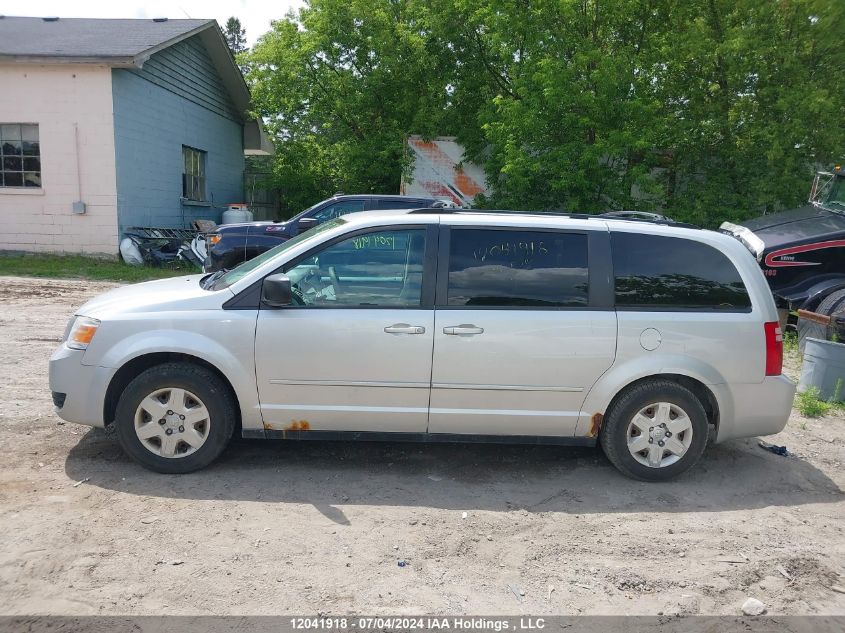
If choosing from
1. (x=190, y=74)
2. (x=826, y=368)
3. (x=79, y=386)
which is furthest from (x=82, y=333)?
(x=190, y=74)

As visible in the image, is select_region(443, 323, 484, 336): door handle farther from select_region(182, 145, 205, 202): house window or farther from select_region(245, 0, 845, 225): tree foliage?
select_region(182, 145, 205, 202): house window

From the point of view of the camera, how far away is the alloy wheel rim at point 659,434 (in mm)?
4516

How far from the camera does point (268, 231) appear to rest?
38.9 ft

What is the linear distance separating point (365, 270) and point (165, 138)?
1508 centimetres

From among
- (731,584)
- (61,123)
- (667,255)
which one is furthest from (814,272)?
(61,123)

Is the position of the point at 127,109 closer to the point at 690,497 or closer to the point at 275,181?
the point at 275,181

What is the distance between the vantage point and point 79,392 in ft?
14.3

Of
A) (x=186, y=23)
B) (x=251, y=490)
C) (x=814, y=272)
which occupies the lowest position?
(x=251, y=490)

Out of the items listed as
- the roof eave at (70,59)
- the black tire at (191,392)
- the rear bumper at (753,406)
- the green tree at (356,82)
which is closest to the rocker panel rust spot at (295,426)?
the black tire at (191,392)

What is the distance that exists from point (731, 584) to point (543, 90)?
13.4 metres

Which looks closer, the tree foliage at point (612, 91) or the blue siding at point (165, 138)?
the tree foliage at point (612, 91)

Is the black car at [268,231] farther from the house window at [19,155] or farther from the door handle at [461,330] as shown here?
the door handle at [461,330]

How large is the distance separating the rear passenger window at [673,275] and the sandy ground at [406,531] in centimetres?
129

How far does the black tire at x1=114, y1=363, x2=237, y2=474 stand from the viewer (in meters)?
4.32
